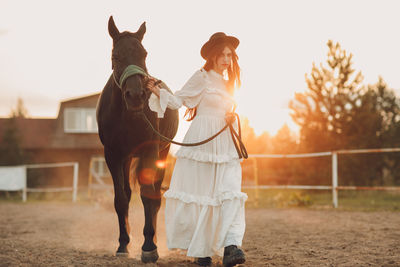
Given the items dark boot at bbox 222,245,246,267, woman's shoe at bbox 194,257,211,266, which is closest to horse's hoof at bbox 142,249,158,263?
woman's shoe at bbox 194,257,211,266

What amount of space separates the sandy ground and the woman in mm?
367

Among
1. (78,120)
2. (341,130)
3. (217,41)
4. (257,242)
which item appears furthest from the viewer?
(78,120)

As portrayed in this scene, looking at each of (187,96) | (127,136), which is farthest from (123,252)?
Result: (187,96)

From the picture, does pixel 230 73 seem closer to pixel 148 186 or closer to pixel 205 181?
pixel 205 181

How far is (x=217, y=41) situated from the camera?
144 inches

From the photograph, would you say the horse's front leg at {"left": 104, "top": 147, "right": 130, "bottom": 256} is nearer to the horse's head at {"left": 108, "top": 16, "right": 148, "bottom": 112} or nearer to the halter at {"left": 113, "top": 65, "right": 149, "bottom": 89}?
the horse's head at {"left": 108, "top": 16, "right": 148, "bottom": 112}

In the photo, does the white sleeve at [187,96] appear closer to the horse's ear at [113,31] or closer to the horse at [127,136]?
the horse at [127,136]

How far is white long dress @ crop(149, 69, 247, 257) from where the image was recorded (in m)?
3.38

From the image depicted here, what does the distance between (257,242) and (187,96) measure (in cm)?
235

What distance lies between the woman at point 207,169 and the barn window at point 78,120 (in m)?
20.8

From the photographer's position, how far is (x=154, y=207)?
404 centimetres

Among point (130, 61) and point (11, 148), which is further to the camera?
point (11, 148)

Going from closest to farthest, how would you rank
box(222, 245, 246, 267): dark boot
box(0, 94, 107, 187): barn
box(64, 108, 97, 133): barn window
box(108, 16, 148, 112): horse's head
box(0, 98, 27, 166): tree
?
1. box(222, 245, 246, 267): dark boot
2. box(108, 16, 148, 112): horse's head
3. box(0, 98, 27, 166): tree
4. box(0, 94, 107, 187): barn
5. box(64, 108, 97, 133): barn window

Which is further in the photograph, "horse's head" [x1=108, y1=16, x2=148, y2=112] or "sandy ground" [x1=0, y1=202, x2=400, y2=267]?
"sandy ground" [x1=0, y1=202, x2=400, y2=267]
